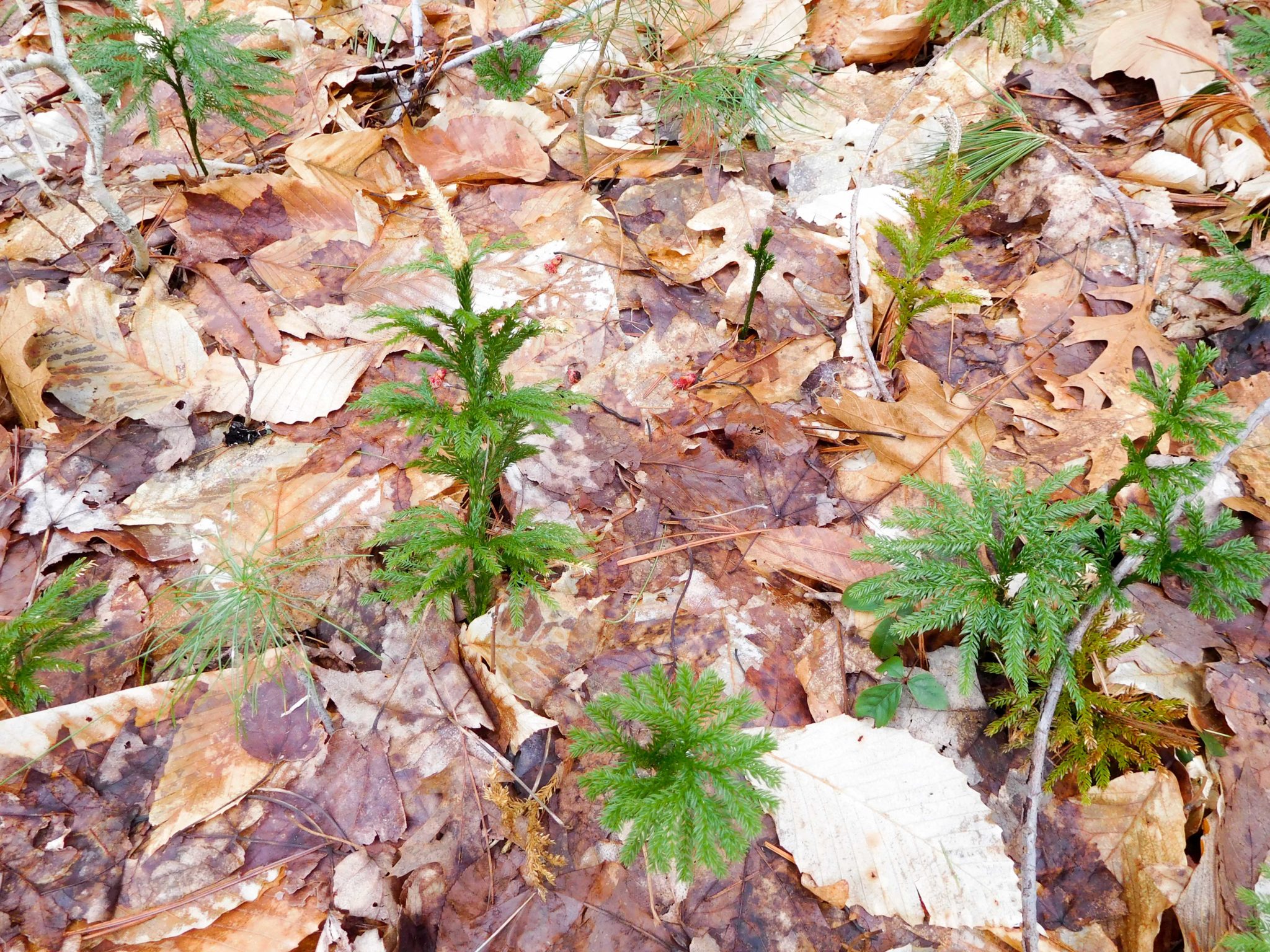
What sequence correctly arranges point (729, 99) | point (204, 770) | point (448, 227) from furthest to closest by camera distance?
point (729, 99), point (204, 770), point (448, 227)

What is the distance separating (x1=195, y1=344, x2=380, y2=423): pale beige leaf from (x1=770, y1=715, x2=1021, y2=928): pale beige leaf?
75.8 inches

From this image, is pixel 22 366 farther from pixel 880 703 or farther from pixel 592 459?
pixel 880 703

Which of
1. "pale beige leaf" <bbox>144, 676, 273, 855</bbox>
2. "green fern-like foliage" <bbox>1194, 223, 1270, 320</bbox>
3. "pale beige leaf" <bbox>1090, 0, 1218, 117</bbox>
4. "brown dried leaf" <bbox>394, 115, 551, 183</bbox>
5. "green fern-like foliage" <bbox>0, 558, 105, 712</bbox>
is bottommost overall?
"pale beige leaf" <bbox>144, 676, 273, 855</bbox>

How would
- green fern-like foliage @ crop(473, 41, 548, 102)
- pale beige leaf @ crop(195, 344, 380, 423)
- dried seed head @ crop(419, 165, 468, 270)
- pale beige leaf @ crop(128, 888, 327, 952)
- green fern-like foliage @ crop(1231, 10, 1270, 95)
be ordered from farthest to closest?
green fern-like foliage @ crop(473, 41, 548, 102) < green fern-like foliage @ crop(1231, 10, 1270, 95) < pale beige leaf @ crop(195, 344, 380, 423) < pale beige leaf @ crop(128, 888, 327, 952) < dried seed head @ crop(419, 165, 468, 270)

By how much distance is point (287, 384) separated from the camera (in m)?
2.64

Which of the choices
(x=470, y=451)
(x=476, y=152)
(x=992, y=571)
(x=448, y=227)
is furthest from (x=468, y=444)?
(x=476, y=152)

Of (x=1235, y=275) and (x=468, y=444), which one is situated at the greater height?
(x=468, y=444)

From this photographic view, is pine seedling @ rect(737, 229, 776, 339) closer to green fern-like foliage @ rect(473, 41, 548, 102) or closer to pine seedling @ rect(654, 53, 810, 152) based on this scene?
pine seedling @ rect(654, 53, 810, 152)

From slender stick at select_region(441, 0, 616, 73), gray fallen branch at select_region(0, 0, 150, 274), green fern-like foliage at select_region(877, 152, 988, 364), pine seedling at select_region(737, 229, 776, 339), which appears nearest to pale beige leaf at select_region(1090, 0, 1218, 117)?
green fern-like foliage at select_region(877, 152, 988, 364)

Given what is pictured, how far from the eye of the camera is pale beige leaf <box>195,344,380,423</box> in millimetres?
2596

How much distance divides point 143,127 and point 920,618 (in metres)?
4.15

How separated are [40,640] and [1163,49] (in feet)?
16.1

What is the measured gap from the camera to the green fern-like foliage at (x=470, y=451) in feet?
5.21

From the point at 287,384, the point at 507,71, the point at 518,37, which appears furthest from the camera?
the point at 518,37
